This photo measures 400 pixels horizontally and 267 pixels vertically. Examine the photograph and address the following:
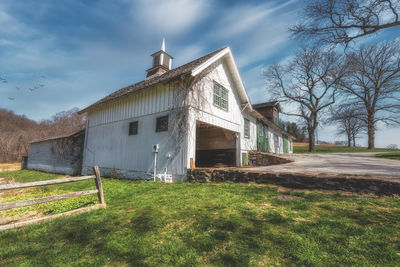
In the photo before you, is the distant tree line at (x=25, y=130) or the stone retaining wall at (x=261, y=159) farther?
the distant tree line at (x=25, y=130)

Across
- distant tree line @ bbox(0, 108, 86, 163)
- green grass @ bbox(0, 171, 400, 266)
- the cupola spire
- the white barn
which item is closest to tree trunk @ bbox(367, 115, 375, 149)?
the white barn

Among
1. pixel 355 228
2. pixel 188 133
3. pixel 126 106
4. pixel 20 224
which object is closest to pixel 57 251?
pixel 20 224

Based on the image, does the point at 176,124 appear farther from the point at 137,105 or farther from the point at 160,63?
the point at 160,63

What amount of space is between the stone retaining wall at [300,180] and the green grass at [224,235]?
31 centimetres

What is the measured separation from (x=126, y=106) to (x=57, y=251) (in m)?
9.82

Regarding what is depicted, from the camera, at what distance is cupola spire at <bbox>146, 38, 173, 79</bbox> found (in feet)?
52.6

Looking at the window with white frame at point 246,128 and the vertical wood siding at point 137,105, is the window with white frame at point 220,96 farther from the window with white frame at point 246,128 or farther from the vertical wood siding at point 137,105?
the window with white frame at point 246,128

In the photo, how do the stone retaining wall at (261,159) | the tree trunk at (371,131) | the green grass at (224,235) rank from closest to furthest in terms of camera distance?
1. the green grass at (224,235)
2. the stone retaining wall at (261,159)
3. the tree trunk at (371,131)

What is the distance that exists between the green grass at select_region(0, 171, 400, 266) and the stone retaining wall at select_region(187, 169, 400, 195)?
310 mm

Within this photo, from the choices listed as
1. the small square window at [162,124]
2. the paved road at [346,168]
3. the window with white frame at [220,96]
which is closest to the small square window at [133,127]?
the small square window at [162,124]

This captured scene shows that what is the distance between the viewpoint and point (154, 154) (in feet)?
30.1

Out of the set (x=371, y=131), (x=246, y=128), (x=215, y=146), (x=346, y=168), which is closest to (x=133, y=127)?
(x=215, y=146)

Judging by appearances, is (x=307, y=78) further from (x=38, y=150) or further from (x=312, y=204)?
(x=38, y=150)

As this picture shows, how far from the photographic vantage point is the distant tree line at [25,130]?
27781mm
